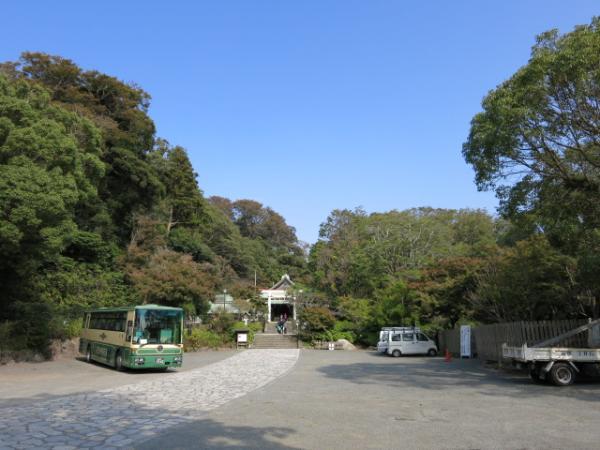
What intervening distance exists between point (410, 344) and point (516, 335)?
10063 mm

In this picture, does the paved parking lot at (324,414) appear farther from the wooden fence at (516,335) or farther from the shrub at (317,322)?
the shrub at (317,322)

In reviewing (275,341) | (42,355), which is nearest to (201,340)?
(275,341)

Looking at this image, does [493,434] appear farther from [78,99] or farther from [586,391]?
[78,99]

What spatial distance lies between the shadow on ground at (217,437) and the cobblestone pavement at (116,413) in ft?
1.14

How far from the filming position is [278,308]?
189ft

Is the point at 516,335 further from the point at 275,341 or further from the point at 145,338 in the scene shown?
the point at 275,341

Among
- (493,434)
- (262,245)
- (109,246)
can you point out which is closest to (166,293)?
(109,246)

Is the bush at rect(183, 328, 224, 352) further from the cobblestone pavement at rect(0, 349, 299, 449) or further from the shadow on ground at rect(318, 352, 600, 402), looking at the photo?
the cobblestone pavement at rect(0, 349, 299, 449)

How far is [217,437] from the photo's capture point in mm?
7625

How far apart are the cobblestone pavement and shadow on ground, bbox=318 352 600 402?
3806 millimetres

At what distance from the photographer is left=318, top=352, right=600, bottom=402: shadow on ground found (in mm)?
12438

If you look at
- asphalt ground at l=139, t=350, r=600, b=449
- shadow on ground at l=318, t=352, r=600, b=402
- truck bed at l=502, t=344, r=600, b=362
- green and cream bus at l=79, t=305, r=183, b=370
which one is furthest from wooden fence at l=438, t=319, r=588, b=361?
green and cream bus at l=79, t=305, r=183, b=370

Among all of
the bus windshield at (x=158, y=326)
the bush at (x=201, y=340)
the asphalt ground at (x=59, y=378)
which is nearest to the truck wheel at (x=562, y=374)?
the asphalt ground at (x=59, y=378)

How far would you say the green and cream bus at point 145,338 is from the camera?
17.8 m
